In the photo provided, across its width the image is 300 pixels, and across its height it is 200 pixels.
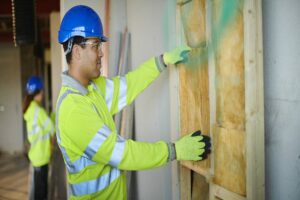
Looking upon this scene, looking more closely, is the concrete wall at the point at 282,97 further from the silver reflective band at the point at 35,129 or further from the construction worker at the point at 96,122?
the silver reflective band at the point at 35,129

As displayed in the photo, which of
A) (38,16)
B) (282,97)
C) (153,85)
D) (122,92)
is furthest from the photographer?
(38,16)

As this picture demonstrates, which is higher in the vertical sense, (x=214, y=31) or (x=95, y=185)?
(x=214, y=31)

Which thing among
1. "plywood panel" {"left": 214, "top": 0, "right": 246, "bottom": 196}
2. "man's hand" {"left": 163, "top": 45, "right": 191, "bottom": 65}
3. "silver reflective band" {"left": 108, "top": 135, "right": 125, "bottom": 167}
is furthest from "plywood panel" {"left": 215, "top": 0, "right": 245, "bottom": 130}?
"silver reflective band" {"left": 108, "top": 135, "right": 125, "bottom": 167}

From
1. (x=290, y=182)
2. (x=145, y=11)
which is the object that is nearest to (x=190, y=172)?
(x=290, y=182)

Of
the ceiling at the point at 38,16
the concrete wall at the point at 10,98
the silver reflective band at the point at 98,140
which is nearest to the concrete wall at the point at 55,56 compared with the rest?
the ceiling at the point at 38,16

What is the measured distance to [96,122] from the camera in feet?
5.31

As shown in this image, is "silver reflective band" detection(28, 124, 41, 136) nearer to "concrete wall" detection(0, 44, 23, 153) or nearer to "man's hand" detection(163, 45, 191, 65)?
"man's hand" detection(163, 45, 191, 65)

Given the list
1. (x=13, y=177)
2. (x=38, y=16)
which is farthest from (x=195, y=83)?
(x=38, y=16)

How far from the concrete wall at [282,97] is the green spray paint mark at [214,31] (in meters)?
0.14

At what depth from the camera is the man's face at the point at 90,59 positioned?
183 centimetres

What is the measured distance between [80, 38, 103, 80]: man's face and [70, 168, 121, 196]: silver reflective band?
1.90 feet

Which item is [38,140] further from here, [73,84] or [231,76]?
[231,76]

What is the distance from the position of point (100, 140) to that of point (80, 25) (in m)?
0.65

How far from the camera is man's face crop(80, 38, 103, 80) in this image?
1832mm
